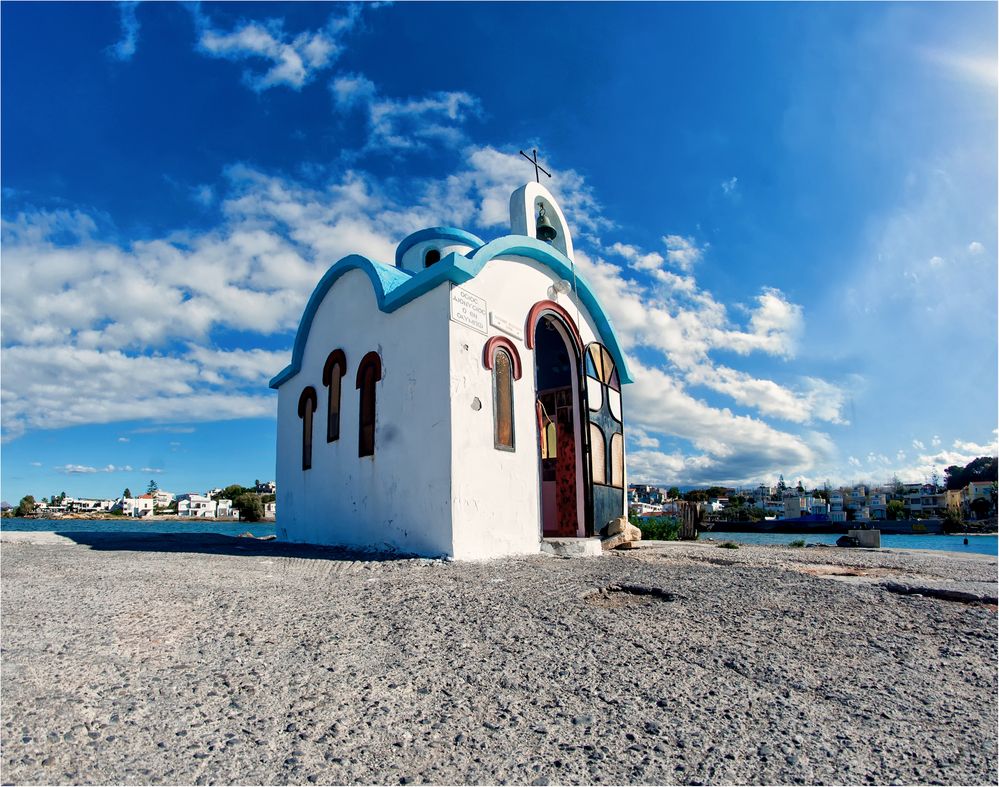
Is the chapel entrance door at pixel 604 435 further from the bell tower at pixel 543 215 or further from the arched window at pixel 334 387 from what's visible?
the arched window at pixel 334 387

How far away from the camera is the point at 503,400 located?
8.48 meters

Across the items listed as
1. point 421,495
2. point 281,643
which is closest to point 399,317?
point 421,495

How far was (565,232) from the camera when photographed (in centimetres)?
1132

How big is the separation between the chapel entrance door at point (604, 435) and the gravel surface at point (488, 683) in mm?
5252

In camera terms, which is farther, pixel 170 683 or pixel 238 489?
pixel 238 489

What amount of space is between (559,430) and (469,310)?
3.81m

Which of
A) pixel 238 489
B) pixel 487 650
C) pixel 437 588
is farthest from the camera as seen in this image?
pixel 238 489

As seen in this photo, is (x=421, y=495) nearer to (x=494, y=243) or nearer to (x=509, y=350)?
(x=509, y=350)

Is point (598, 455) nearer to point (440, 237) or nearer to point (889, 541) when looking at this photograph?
point (440, 237)

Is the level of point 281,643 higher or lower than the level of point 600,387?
lower

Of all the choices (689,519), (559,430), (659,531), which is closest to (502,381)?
(559,430)

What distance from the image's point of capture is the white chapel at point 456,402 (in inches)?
296

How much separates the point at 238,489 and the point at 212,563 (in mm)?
84301

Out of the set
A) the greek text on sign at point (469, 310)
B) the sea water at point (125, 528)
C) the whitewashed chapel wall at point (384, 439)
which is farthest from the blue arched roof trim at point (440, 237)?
the sea water at point (125, 528)
